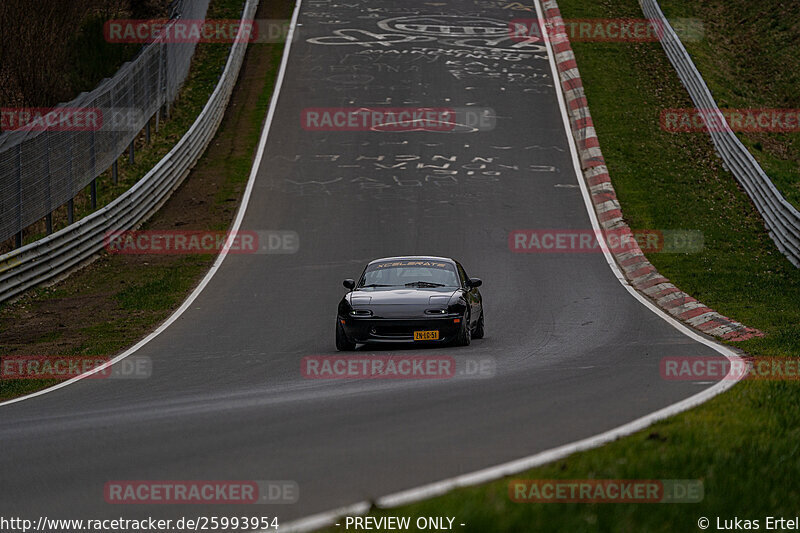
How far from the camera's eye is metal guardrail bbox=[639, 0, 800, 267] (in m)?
23.4

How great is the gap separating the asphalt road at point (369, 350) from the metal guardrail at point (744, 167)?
449cm

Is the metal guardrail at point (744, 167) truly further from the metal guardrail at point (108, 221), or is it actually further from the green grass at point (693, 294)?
the metal guardrail at point (108, 221)

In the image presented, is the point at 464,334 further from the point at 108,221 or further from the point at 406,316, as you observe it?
the point at 108,221

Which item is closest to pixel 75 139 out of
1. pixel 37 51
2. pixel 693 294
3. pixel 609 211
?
pixel 37 51

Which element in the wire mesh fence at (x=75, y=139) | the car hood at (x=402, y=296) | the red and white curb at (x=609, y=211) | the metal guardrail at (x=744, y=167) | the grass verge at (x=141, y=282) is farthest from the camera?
the metal guardrail at (x=744, y=167)

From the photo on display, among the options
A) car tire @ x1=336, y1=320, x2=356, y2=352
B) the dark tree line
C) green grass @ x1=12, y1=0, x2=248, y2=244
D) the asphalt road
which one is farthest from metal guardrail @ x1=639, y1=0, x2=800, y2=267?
the dark tree line

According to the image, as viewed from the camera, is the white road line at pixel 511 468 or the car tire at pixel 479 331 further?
the car tire at pixel 479 331

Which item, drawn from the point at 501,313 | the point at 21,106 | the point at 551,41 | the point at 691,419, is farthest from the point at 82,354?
the point at 551,41

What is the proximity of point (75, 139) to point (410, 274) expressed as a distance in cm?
1118

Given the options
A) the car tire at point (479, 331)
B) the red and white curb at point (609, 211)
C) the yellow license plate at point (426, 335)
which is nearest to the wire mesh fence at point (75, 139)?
the yellow license plate at point (426, 335)

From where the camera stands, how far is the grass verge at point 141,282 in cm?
1672

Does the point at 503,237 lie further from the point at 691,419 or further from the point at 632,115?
the point at 691,419

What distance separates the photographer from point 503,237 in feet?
82.1

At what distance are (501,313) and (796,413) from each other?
9.53 m
